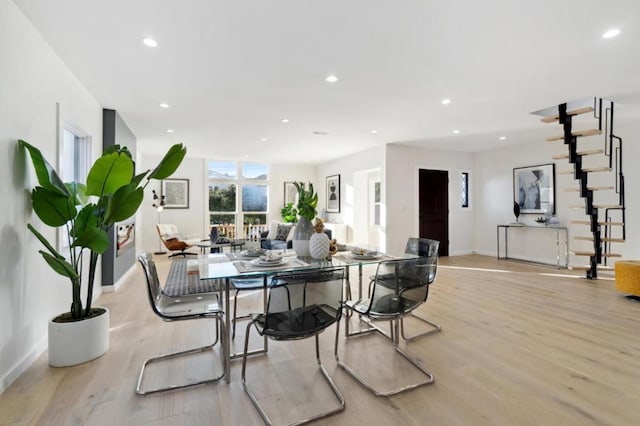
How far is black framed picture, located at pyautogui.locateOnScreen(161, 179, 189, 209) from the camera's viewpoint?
8.29 meters

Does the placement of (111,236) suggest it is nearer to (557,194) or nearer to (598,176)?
(557,194)

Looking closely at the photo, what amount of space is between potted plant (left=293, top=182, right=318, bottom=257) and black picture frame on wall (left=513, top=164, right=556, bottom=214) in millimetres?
5841

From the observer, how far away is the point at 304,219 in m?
2.68

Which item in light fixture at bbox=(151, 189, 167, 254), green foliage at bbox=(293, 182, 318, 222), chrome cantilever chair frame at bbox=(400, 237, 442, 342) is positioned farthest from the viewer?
light fixture at bbox=(151, 189, 167, 254)

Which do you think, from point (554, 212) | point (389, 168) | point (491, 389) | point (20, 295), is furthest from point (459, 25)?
point (554, 212)

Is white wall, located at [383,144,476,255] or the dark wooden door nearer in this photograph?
white wall, located at [383,144,476,255]

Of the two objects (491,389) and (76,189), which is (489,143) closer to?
(491,389)

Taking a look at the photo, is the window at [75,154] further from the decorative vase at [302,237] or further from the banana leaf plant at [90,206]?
the decorative vase at [302,237]

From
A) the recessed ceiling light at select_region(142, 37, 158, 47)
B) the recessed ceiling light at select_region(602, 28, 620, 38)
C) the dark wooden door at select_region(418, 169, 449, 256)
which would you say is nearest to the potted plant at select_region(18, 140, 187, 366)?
the recessed ceiling light at select_region(142, 37, 158, 47)

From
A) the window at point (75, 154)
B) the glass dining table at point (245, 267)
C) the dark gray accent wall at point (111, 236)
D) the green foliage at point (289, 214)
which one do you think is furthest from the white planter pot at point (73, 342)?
the green foliage at point (289, 214)

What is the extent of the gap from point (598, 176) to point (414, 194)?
317 cm

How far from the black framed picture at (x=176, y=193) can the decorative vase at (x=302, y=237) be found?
674 centimetres

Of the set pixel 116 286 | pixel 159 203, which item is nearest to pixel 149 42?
pixel 116 286

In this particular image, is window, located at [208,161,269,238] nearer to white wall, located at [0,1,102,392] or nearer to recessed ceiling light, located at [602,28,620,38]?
white wall, located at [0,1,102,392]
